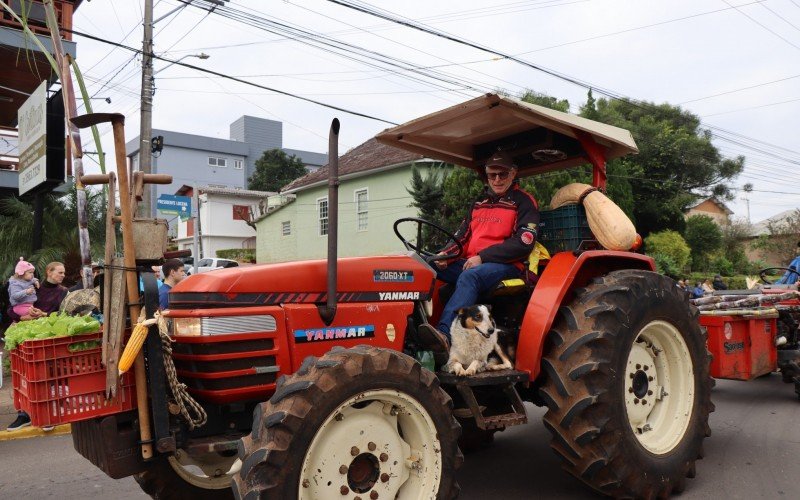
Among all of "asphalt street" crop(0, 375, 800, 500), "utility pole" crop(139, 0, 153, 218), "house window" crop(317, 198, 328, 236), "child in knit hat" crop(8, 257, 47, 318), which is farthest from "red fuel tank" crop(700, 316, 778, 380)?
"house window" crop(317, 198, 328, 236)

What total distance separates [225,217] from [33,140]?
1142 inches

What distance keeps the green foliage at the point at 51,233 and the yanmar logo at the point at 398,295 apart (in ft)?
32.1

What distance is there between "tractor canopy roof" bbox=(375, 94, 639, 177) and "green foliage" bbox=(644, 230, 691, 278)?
22.3 meters

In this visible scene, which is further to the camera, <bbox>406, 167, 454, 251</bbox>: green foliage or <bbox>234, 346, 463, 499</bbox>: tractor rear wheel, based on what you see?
<bbox>406, 167, 454, 251</bbox>: green foliage

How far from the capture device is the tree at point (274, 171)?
49.8 m

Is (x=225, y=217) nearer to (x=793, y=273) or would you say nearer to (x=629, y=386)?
(x=793, y=273)

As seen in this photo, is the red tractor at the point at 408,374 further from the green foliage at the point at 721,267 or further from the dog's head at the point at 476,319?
the green foliage at the point at 721,267

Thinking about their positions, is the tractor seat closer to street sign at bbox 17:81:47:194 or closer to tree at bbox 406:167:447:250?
street sign at bbox 17:81:47:194

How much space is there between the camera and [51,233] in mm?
12578

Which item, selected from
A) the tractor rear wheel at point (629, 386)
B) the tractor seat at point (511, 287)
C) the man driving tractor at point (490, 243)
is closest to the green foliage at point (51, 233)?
the man driving tractor at point (490, 243)

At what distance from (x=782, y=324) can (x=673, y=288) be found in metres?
3.80

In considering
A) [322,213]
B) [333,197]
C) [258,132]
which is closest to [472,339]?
[333,197]

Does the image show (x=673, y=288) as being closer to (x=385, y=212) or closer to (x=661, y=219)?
(x=385, y=212)

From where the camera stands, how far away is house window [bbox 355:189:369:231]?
2603cm
